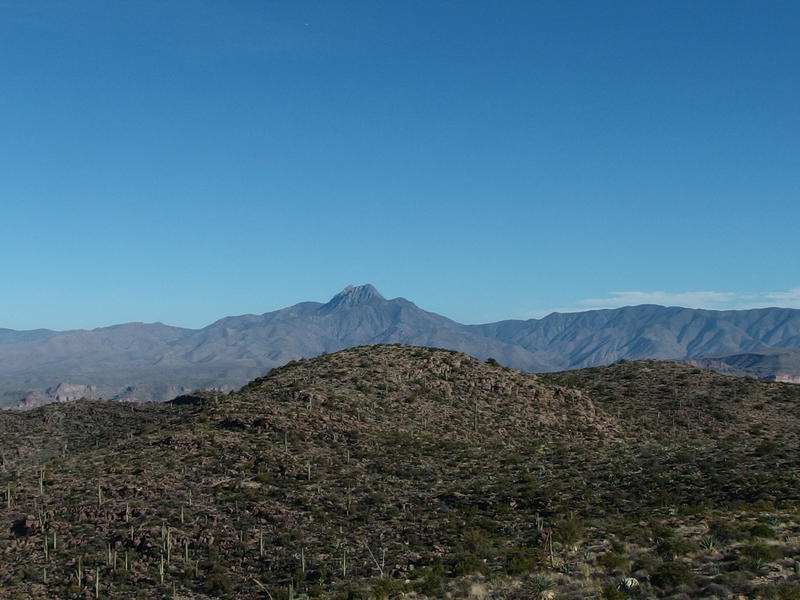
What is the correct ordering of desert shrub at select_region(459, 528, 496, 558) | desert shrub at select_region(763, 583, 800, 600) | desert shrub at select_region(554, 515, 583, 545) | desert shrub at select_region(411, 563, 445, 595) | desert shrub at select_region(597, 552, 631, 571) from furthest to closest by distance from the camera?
desert shrub at select_region(459, 528, 496, 558) → desert shrub at select_region(554, 515, 583, 545) → desert shrub at select_region(411, 563, 445, 595) → desert shrub at select_region(597, 552, 631, 571) → desert shrub at select_region(763, 583, 800, 600)

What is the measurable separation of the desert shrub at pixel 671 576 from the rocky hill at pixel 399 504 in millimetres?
79

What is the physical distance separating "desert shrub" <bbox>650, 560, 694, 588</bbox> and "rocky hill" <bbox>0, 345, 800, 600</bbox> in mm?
79

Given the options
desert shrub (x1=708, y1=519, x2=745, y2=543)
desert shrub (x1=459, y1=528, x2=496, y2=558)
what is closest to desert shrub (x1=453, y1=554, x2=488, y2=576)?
desert shrub (x1=459, y1=528, x2=496, y2=558)

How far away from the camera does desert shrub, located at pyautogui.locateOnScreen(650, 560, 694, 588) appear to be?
82.0 feet

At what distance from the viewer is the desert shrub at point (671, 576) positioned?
82.0 feet

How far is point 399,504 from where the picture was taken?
44.0 metres

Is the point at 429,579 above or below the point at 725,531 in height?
below

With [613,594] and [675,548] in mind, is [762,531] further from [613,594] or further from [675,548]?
[613,594]

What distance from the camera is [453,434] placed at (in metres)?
65.2

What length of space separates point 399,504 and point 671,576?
68.9ft

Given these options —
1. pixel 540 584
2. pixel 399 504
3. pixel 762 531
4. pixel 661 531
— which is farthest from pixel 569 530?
pixel 399 504

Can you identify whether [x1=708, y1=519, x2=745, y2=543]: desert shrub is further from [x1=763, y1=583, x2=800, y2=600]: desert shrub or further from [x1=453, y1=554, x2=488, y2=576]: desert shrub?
[x1=453, y1=554, x2=488, y2=576]: desert shrub

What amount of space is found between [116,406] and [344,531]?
6936cm

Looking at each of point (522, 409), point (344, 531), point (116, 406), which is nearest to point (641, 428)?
point (522, 409)
